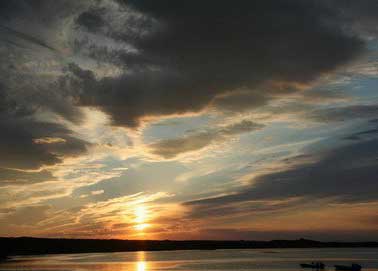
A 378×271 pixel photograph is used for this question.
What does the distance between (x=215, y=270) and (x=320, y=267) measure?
67.6 ft

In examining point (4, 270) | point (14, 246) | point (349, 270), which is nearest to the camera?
point (4, 270)

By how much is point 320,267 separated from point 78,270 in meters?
44.9

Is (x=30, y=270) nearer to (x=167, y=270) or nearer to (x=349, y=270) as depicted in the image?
(x=167, y=270)

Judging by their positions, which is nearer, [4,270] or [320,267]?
[4,270]

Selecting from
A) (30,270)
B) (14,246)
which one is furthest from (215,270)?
(14,246)

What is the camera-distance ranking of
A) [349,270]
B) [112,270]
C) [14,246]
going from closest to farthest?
[349,270]
[112,270]
[14,246]

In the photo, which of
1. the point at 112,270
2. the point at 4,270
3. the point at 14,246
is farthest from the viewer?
the point at 14,246

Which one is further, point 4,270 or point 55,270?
point 55,270

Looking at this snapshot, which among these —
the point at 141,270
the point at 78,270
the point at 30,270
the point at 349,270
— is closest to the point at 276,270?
the point at 349,270

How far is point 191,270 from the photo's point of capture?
278 feet

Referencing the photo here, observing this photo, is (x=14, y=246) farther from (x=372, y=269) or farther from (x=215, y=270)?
(x=372, y=269)

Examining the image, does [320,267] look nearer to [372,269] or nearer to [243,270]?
[372,269]

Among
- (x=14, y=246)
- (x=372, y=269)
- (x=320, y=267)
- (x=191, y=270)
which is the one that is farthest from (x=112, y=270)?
(x=14, y=246)

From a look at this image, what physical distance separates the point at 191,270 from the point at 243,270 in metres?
9.52
